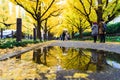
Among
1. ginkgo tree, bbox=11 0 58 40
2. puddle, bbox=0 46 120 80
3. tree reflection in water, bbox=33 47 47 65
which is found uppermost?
ginkgo tree, bbox=11 0 58 40

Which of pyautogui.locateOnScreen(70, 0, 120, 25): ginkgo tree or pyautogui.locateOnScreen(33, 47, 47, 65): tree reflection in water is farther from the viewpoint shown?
pyautogui.locateOnScreen(70, 0, 120, 25): ginkgo tree

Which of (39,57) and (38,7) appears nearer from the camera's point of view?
(39,57)

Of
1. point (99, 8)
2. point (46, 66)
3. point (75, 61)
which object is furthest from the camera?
point (99, 8)

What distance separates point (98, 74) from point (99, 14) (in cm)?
2384

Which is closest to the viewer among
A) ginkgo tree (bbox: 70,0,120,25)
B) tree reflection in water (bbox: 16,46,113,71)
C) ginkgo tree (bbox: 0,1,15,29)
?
tree reflection in water (bbox: 16,46,113,71)

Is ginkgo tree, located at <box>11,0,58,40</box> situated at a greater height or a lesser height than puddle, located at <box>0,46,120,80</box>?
greater

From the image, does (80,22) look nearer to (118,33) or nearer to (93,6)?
(118,33)

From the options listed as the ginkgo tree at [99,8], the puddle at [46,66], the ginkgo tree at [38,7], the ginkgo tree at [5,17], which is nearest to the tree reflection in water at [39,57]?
the puddle at [46,66]

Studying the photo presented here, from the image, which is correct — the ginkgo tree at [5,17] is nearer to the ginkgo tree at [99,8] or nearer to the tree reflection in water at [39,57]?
the ginkgo tree at [99,8]

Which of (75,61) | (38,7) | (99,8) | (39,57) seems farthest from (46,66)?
(99,8)

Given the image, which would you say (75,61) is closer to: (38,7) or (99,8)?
(38,7)

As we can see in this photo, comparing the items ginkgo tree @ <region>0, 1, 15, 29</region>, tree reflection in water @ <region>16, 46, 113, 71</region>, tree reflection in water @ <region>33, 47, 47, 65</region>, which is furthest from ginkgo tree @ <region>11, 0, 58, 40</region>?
ginkgo tree @ <region>0, 1, 15, 29</region>

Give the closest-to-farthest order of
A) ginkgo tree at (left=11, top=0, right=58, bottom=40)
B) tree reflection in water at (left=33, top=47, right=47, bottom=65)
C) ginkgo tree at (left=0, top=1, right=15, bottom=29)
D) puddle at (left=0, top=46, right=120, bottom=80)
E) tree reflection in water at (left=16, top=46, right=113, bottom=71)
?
puddle at (left=0, top=46, right=120, bottom=80) → tree reflection in water at (left=16, top=46, right=113, bottom=71) → tree reflection in water at (left=33, top=47, right=47, bottom=65) → ginkgo tree at (left=11, top=0, right=58, bottom=40) → ginkgo tree at (left=0, top=1, right=15, bottom=29)

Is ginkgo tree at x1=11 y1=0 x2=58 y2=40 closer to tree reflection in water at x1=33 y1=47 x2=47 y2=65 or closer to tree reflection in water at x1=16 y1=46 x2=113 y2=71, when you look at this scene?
tree reflection in water at x1=33 y1=47 x2=47 y2=65
